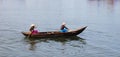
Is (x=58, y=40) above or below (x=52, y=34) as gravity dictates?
below

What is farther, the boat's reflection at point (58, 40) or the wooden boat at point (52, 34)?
the wooden boat at point (52, 34)

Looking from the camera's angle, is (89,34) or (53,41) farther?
(89,34)

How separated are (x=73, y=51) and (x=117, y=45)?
5.15m

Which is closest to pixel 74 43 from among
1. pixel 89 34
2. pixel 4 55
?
pixel 89 34

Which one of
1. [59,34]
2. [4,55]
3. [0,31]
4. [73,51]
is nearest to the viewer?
[4,55]

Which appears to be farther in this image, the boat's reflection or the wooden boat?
the wooden boat

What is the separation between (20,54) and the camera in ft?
77.3

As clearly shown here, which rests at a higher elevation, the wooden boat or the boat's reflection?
the wooden boat

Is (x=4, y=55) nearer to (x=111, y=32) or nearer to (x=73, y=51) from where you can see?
(x=73, y=51)

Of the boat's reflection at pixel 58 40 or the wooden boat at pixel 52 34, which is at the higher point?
the wooden boat at pixel 52 34

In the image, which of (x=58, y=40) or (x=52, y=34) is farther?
(x=52, y=34)

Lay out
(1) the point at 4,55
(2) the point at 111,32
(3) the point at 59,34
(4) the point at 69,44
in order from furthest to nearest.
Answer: (2) the point at 111,32
(3) the point at 59,34
(4) the point at 69,44
(1) the point at 4,55

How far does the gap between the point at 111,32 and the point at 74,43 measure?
28.3 feet

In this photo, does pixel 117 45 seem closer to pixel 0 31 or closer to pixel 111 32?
pixel 111 32
